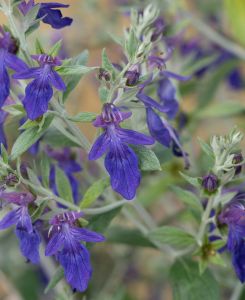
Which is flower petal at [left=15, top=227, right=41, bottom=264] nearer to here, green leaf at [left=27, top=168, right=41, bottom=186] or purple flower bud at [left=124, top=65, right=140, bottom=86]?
green leaf at [left=27, top=168, right=41, bottom=186]

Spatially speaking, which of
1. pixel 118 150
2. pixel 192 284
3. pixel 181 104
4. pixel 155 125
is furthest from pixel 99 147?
pixel 181 104

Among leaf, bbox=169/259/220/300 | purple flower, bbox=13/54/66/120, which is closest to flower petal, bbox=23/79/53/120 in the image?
purple flower, bbox=13/54/66/120

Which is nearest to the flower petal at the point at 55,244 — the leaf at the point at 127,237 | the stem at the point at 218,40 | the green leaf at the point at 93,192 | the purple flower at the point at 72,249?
the purple flower at the point at 72,249

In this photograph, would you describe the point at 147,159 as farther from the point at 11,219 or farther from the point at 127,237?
the point at 127,237

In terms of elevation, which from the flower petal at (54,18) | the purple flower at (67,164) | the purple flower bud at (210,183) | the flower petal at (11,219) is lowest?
the purple flower at (67,164)

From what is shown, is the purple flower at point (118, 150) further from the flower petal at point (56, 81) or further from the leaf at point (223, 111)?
the leaf at point (223, 111)

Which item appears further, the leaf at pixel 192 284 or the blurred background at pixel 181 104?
the blurred background at pixel 181 104

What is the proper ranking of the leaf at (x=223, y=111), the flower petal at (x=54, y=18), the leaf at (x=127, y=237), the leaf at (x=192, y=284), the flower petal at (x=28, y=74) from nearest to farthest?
Answer: the flower petal at (x=28, y=74) < the flower petal at (x=54, y=18) < the leaf at (x=192, y=284) < the leaf at (x=127, y=237) < the leaf at (x=223, y=111)
